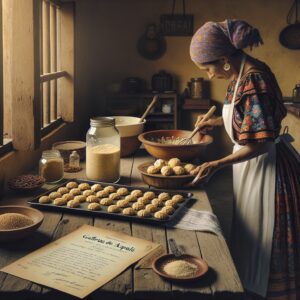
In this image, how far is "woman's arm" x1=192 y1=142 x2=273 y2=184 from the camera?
224 centimetres

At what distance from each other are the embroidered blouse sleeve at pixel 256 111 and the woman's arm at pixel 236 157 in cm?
4

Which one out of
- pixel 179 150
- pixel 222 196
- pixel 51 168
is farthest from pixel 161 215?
pixel 222 196

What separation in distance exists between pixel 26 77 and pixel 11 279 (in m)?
1.18

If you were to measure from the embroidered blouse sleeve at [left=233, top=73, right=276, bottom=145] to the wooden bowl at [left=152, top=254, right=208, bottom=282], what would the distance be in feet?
2.71

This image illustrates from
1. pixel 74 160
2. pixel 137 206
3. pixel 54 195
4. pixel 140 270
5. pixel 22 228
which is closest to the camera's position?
pixel 140 270

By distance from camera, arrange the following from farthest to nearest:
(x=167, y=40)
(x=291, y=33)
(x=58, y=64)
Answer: (x=167, y=40), (x=291, y=33), (x=58, y=64)

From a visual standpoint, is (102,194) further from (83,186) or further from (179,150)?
(179,150)

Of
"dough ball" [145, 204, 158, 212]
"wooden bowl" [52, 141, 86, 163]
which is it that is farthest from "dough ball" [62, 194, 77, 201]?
"wooden bowl" [52, 141, 86, 163]

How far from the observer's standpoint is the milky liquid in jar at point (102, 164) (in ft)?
7.73

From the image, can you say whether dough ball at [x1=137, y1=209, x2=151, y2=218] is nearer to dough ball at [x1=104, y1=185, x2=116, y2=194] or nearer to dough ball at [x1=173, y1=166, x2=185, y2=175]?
dough ball at [x1=104, y1=185, x2=116, y2=194]

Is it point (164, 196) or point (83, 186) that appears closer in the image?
point (164, 196)

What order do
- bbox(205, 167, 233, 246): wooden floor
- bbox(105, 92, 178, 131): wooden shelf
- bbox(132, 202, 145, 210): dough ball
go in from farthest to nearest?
bbox(105, 92, 178, 131): wooden shelf, bbox(205, 167, 233, 246): wooden floor, bbox(132, 202, 145, 210): dough ball

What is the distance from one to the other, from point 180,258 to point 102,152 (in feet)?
3.10

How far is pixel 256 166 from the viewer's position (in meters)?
2.45
